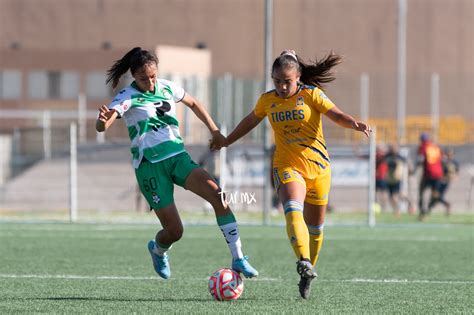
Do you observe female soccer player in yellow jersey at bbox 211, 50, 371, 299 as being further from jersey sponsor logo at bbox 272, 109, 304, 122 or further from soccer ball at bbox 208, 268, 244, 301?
soccer ball at bbox 208, 268, 244, 301

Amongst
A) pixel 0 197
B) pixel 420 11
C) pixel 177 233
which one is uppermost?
pixel 420 11

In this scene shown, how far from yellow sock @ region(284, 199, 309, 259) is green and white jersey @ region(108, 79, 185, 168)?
111 cm

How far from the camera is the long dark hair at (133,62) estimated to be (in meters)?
9.95

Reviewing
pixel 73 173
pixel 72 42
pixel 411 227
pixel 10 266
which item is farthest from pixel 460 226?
pixel 72 42

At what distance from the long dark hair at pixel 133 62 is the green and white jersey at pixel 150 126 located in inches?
7.3

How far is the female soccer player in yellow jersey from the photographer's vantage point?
387 inches

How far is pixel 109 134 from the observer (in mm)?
39812

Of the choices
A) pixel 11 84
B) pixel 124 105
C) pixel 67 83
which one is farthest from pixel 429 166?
pixel 11 84

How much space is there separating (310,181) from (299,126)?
485mm

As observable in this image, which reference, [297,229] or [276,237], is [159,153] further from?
[276,237]

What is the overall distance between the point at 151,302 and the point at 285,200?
1382 mm

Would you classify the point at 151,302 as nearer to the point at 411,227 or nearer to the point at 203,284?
the point at 203,284

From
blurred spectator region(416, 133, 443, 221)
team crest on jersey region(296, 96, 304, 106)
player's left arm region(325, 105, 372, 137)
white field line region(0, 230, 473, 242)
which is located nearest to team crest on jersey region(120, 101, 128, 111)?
team crest on jersey region(296, 96, 304, 106)

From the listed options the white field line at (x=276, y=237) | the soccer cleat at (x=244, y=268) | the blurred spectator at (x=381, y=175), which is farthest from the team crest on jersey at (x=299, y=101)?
the blurred spectator at (x=381, y=175)
